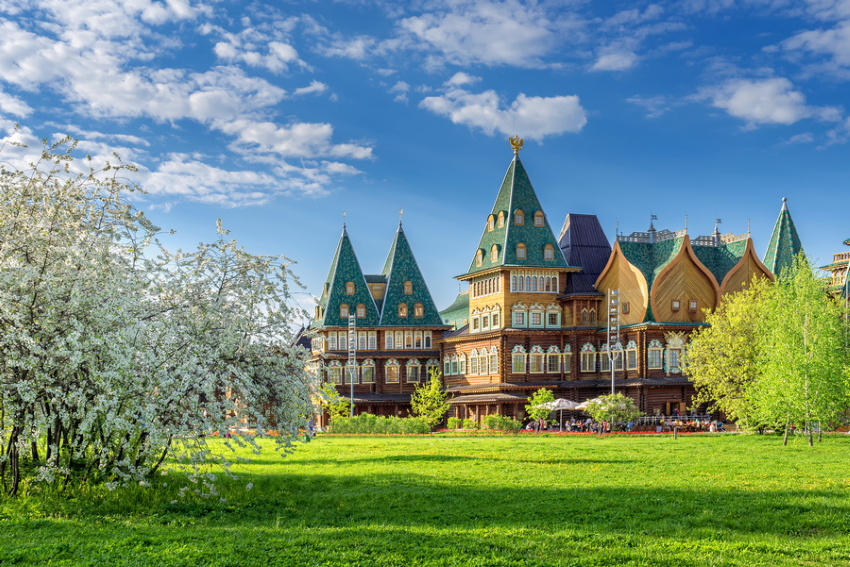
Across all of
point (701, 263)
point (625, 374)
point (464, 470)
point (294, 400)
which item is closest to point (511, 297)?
point (625, 374)

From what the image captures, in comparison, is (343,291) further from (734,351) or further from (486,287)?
(734,351)

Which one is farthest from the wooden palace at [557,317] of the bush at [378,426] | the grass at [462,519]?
the grass at [462,519]

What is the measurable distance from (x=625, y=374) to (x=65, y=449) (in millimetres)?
44876

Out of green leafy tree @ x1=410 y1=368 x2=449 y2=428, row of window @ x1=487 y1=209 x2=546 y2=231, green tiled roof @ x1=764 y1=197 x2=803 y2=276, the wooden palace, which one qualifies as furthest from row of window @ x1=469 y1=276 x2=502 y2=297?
green tiled roof @ x1=764 y1=197 x2=803 y2=276

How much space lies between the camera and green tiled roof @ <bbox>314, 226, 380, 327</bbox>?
2687 inches

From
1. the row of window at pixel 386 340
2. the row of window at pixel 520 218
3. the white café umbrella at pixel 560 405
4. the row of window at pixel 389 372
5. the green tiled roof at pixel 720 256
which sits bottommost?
the white café umbrella at pixel 560 405

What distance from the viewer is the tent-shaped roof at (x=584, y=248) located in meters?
60.9

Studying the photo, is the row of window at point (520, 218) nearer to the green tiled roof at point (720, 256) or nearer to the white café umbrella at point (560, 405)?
the green tiled roof at point (720, 256)

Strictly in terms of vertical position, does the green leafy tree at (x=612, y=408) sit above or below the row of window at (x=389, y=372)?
below

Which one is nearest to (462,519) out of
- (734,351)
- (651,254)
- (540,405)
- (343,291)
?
(734,351)

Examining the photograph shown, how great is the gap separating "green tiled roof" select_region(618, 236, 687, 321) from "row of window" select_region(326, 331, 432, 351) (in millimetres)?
19601

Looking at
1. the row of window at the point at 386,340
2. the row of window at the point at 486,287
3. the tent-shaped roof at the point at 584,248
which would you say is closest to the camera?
the row of window at the point at 486,287

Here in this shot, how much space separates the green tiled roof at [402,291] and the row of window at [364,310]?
227 mm

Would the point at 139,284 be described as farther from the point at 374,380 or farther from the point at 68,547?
the point at 374,380
